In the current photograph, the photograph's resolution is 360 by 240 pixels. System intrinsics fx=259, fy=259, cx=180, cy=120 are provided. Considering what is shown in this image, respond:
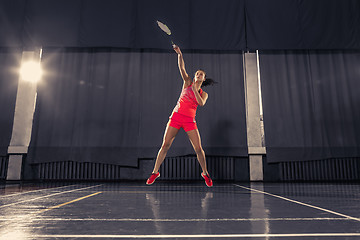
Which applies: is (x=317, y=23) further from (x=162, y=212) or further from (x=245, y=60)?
(x=162, y=212)

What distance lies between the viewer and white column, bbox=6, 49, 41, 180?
4.22 metres

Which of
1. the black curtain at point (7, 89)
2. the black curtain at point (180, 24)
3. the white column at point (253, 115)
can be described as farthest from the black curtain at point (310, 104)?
the black curtain at point (7, 89)

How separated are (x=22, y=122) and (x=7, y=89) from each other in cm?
63

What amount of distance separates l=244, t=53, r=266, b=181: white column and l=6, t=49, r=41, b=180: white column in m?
3.73

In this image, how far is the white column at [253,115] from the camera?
4.23 meters

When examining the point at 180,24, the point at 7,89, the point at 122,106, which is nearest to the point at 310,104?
the point at 180,24

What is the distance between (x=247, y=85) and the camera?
15.2 ft

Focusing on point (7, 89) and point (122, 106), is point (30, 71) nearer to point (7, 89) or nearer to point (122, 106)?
point (7, 89)

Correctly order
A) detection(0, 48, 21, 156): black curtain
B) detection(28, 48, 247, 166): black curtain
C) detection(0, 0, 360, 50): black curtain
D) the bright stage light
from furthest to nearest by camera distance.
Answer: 1. the bright stage light
2. detection(0, 0, 360, 50): black curtain
3. detection(0, 48, 21, 156): black curtain
4. detection(28, 48, 247, 166): black curtain

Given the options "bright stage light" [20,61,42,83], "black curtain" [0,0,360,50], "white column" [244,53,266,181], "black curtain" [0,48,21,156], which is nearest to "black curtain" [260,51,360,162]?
"white column" [244,53,266,181]

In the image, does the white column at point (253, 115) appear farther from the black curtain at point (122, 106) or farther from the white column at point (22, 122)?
the white column at point (22, 122)

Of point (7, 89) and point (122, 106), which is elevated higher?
point (7, 89)

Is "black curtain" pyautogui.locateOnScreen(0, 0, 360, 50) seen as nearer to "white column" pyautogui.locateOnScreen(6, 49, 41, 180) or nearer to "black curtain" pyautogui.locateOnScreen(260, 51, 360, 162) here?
"black curtain" pyautogui.locateOnScreen(260, 51, 360, 162)

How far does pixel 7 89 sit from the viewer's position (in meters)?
4.46
